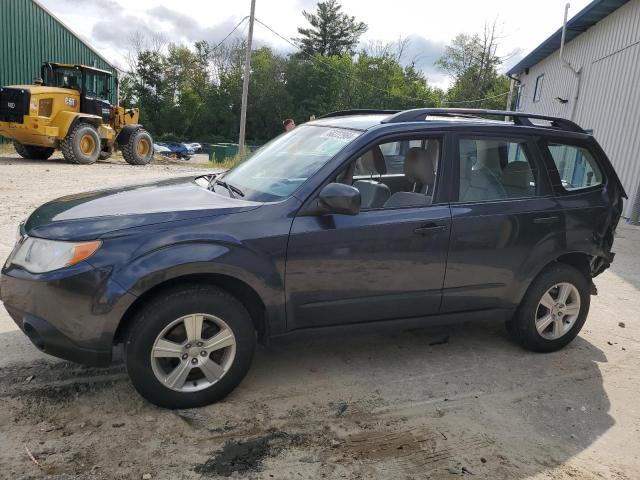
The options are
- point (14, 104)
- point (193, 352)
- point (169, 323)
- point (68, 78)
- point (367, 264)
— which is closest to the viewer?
point (169, 323)

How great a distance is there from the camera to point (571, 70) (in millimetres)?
15352

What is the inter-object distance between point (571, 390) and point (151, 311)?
286 cm

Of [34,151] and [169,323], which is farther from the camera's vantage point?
[34,151]

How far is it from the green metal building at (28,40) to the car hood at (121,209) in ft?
77.8

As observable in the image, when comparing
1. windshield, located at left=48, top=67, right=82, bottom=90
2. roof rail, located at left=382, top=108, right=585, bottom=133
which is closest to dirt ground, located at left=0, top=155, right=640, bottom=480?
roof rail, located at left=382, top=108, right=585, bottom=133

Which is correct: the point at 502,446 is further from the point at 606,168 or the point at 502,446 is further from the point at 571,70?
the point at 571,70

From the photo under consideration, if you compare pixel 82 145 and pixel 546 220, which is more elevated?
pixel 546 220

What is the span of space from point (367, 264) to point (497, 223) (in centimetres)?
106

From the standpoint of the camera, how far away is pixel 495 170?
13.3 feet

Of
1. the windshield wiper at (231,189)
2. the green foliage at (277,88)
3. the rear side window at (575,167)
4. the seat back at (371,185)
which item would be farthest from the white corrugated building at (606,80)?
the green foliage at (277,88)

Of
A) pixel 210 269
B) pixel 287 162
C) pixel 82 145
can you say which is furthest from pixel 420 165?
pixel 82 145

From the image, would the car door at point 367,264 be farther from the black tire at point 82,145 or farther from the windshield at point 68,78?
the windshield at point 68,78

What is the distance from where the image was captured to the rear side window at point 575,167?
4.24 m

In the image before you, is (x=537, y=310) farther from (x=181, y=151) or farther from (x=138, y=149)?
(x=181, y=151)
